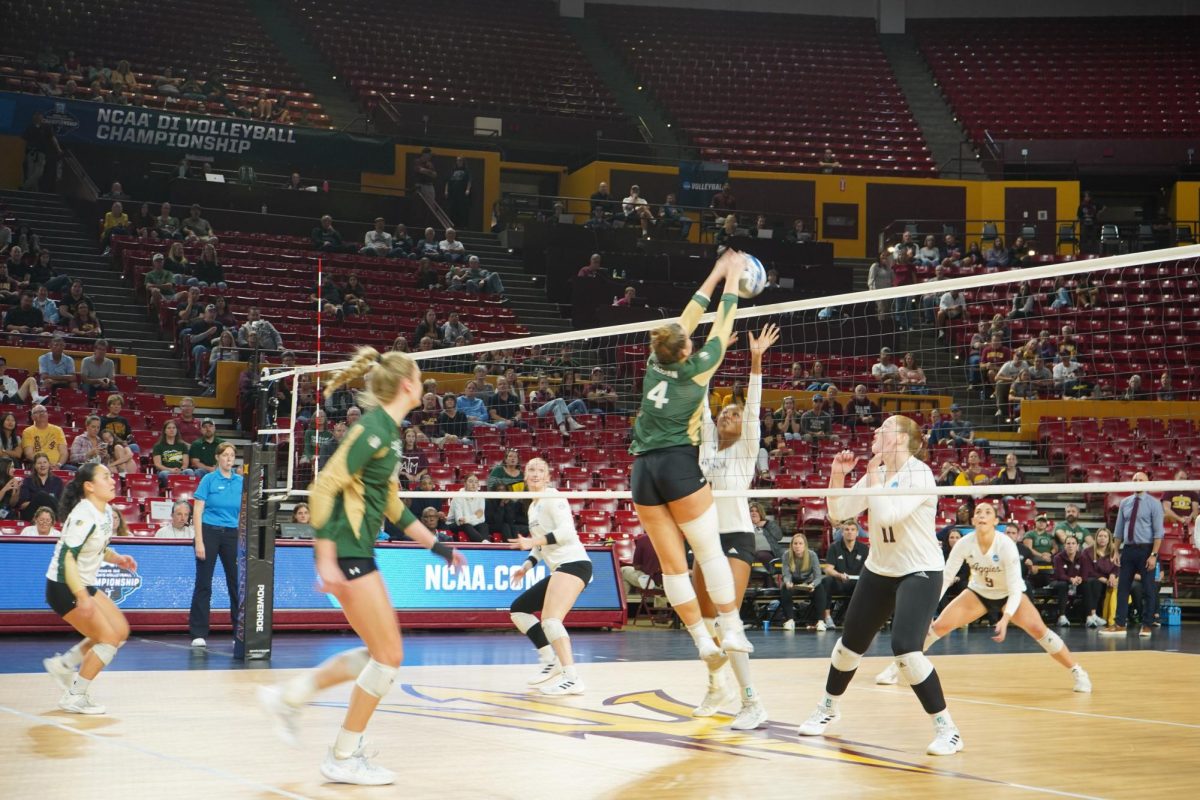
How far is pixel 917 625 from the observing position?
6.93 meters

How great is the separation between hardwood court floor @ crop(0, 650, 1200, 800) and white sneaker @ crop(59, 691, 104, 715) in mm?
74

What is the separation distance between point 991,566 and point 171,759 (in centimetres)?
655

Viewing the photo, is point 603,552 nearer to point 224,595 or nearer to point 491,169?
point 224,595

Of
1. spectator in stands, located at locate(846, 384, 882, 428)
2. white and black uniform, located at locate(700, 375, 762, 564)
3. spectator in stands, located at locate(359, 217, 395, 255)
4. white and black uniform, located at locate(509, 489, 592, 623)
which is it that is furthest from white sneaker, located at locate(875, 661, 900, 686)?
spectator in stands, located at locate(359, 217, 395, 255)

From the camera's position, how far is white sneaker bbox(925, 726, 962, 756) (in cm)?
687

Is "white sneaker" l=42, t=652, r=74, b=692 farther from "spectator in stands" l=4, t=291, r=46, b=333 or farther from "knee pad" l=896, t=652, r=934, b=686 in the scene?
"spectator in stands" l=4, t=291, r=46, b=333

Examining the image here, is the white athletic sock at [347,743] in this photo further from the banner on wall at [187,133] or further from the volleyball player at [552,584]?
the banner on wall at [187,133]

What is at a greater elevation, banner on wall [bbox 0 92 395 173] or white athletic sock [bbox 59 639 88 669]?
banner on wall [bbox 0 92 395 173]

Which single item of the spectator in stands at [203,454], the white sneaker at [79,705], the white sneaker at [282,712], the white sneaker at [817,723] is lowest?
the white sneaker at [79,705]

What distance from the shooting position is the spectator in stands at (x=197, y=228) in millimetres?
22953

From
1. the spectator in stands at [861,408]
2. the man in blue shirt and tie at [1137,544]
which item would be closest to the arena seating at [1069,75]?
the spectator in stands at [861,408]

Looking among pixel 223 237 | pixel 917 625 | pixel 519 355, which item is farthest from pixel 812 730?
pixel 223 237

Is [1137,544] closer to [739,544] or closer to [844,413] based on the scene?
[844,413]

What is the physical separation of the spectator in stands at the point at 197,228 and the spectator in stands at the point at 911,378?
1180cm
